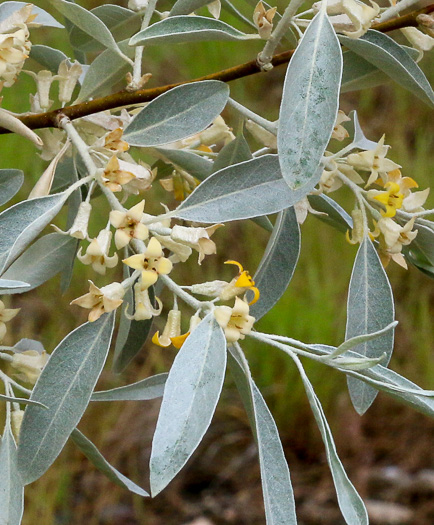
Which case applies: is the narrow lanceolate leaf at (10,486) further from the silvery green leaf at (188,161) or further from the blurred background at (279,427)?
the blurred background at (279,427)

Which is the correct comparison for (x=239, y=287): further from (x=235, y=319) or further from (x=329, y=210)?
(x=329, y=210)

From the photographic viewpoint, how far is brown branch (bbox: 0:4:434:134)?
625 millimetres

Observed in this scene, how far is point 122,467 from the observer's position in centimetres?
223

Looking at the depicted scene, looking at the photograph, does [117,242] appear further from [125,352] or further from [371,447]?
[371,447]

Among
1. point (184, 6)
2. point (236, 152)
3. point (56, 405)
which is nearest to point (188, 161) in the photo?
point (236, 152)

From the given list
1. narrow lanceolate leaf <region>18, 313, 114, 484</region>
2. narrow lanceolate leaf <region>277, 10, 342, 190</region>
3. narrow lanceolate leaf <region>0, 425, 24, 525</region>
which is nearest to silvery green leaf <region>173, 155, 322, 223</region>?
narrow lanceolate leaf <region>277, 10, 342, 190</region>

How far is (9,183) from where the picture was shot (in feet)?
2.28

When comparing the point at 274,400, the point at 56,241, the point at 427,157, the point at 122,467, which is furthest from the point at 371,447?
the point at 56,241

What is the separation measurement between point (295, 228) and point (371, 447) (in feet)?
5.83

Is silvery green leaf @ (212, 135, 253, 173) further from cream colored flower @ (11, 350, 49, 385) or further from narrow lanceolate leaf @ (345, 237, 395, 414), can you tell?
cream colored flower @ (11, 350, 49, 385)

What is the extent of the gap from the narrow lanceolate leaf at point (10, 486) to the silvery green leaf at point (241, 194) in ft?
0.87

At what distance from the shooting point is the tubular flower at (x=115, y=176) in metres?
0.56

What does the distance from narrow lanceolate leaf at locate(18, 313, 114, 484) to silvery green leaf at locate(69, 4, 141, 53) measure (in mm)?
367

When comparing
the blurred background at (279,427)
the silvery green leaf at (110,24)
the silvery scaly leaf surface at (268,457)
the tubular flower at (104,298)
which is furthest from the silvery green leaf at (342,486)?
the blurred background at (279,427)
